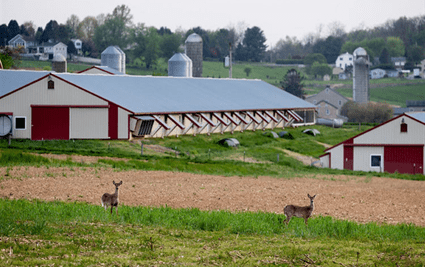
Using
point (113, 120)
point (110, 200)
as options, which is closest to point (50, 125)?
point (113, 120)

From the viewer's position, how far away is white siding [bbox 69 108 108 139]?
50906 millimetres

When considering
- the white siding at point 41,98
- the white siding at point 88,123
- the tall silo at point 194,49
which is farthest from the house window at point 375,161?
the tall silo at point 194,49

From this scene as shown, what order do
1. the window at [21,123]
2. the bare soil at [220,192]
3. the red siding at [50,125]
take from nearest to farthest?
the bare soil at [220,192] → the red siding at [50,125] → the window at [21,123]

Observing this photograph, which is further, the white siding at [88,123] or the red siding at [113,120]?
the red siding at [113,120]

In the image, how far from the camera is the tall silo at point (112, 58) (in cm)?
8131

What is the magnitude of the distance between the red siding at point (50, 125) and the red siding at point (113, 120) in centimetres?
334

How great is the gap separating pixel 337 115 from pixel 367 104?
29.4 feet

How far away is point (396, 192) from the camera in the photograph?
31.9 meters

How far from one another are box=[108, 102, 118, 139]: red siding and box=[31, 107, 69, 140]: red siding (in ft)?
11.0

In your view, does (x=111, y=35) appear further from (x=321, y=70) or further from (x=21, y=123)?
(x=21, y=123)

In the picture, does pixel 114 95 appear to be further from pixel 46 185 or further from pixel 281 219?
pixel 281 219

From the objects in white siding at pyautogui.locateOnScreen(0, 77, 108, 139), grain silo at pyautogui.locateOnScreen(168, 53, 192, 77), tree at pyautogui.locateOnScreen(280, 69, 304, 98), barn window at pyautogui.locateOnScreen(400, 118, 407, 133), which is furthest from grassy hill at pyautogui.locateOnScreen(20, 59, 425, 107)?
barn window at pyautogui.locateOnScreen(400, 118, 407, 133)

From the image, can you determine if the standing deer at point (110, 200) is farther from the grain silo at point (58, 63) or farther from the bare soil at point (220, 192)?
the grain silo at point (58, 63)

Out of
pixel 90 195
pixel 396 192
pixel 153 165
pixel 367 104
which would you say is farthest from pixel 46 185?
pixel 367 104
